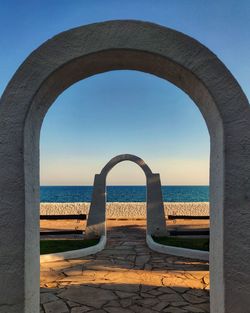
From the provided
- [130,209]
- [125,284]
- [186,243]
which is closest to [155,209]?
[186,243]

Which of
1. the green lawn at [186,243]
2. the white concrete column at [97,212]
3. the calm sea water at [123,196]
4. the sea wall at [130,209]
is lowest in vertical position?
→ the calm sea water at [123,196]

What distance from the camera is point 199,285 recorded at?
18.8 feet

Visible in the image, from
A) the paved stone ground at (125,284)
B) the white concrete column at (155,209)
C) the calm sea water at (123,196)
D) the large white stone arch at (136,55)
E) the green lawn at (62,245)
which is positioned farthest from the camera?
the calm sea water at (123,196)

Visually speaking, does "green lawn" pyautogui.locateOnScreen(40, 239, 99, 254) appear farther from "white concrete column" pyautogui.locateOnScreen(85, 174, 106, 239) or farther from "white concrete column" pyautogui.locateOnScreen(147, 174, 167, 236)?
"white concrete column" pyautogui.locateOnScreen(147, 174, 167, 236)

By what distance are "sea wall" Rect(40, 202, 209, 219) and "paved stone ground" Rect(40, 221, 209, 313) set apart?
12.9 metres

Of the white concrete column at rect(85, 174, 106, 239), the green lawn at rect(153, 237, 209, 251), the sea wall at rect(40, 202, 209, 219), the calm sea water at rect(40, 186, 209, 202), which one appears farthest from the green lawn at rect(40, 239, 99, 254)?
the calm sea water at rect(40, 186, 209, 202)

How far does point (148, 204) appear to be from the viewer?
11.5 meters

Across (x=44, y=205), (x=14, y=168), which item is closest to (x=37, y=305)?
(x=14, y=168)

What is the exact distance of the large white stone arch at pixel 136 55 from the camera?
3082mm

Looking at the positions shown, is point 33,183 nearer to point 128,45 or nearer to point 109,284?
point 128,45

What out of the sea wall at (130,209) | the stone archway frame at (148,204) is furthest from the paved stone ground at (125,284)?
the sea wall at (130,209)

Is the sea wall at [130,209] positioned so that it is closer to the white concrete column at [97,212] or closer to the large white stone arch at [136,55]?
the white concrete column at [97,212]

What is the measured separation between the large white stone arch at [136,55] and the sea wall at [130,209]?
17.9 metres

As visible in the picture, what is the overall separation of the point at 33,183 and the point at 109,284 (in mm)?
3290
